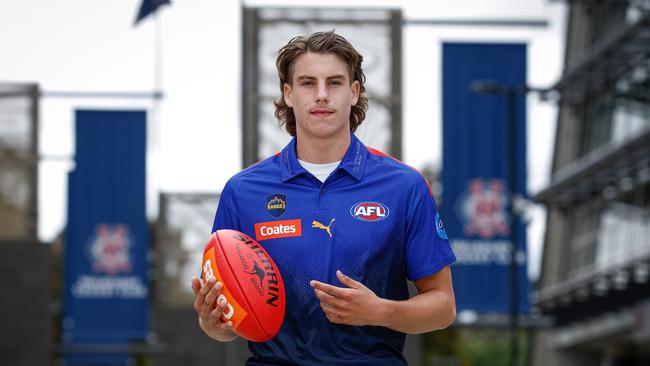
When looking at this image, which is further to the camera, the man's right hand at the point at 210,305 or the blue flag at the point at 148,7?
the blue flag at the point at 148,7

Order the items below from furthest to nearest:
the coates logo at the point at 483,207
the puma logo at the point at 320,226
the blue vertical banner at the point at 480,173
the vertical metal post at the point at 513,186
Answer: the coates logo at the point at 483,207, the vertical metal post at the point at 513,186, the blue vertical banner at the point at 480,173, the puma logo at the point at 320,226

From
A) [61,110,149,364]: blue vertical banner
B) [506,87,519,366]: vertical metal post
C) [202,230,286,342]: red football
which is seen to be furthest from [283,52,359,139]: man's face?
[61,110,149,364]: blue vertical banner

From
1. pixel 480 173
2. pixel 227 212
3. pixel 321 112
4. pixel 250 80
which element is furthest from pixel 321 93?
pixel 480 173

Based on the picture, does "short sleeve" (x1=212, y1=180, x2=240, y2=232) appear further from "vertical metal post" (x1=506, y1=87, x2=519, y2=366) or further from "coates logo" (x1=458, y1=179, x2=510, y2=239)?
"coates logo" (x1=458, y1=179, x2=510, y2=239)

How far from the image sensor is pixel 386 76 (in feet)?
57.9

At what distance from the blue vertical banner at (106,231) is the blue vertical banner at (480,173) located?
561 centimetres

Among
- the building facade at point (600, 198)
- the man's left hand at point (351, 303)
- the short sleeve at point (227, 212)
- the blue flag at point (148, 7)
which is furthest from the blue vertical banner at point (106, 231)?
the man's left hand at point (351, 303)

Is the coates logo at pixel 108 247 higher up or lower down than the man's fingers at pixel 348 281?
lower down

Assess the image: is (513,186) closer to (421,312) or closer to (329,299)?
(421,312)

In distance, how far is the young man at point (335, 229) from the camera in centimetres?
538

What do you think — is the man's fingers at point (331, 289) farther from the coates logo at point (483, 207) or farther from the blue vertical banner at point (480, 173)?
the coates logo at point (483, 207)

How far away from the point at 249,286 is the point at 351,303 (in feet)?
1.69

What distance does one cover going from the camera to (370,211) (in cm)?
546

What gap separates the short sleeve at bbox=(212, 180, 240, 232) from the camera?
570 centimetres
